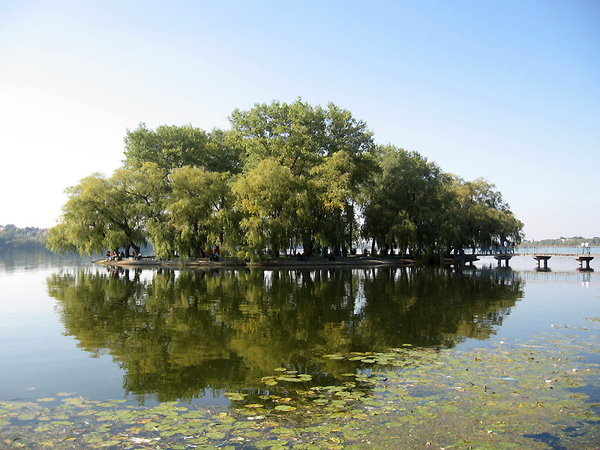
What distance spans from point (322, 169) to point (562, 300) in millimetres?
28254

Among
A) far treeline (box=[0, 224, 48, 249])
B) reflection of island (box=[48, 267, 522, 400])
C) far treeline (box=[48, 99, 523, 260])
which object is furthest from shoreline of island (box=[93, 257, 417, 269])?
far treeline (box=[0, 224, 48, 249])

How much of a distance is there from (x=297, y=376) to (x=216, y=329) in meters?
5.36

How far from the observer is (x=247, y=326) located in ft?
46.0

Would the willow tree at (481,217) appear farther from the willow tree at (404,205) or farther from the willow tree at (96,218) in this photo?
the willow tree at (96,218)

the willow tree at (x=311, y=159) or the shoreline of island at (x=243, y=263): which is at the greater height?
the willow tree at (x=311, y=159)

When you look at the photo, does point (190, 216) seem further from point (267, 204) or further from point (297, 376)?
point (297, 376)

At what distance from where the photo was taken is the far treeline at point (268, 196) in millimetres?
43688

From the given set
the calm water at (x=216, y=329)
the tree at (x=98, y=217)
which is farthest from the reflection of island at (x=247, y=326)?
the tree at (x=98, y=217)

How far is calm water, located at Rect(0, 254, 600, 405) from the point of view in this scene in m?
8.71

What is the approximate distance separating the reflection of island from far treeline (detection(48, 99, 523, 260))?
18927 millimetres

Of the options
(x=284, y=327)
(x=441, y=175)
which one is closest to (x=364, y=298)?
(x=284, y=327)

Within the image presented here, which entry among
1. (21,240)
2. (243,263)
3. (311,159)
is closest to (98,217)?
(243,263)

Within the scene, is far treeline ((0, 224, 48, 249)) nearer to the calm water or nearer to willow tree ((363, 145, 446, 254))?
willow tree ((363, 145, 446, 254))

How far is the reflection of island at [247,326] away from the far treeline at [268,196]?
18.9 m
